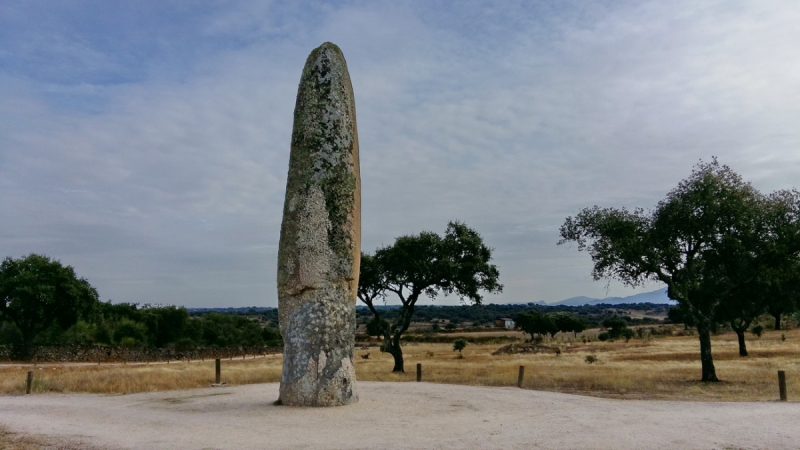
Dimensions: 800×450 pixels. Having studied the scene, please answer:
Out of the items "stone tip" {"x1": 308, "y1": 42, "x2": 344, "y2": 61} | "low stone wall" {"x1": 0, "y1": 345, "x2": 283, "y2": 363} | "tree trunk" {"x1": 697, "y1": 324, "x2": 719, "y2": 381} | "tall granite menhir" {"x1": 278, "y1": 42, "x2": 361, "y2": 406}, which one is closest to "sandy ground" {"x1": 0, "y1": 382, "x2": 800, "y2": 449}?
"tall granite menhir" {"x1": 278, "y1": 42, "x2": 361, "y2": 406}

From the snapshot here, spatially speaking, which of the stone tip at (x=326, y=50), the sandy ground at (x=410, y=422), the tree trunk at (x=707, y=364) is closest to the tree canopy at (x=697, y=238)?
the tree trunk at (x=707, y=364)

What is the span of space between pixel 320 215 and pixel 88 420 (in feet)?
21.8

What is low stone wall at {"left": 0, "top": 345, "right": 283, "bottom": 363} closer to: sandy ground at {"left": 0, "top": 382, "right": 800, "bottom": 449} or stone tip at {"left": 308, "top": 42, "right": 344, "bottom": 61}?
sandy ground at {"left": 0, "top": 382, "right": 800, "bottom": 449}

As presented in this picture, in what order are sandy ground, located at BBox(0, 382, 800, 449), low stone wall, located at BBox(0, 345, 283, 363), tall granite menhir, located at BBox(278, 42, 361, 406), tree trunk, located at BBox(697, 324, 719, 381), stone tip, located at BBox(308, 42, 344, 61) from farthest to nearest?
low stone wall, located at BBox(0, 345, 283, 363) → tree trunk, located at BBox(697, 324, 719, 381) → stone tip, located at BBox(308, 42, 344, 61) → tall granite menhir, located at BBox(278, 42, 361, 406) → sandy ground, located at BBox(0, 382, 800, 449)

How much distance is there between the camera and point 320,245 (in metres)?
13.3

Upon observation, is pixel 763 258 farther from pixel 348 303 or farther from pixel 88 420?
pixel 88 420

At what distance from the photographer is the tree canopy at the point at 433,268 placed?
2916 centimetres

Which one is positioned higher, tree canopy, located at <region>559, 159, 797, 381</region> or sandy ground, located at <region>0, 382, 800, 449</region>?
tree canopy, located at <region>559, 159, 797, 381</region>

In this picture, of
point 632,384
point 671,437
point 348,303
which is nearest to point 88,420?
point 348,303

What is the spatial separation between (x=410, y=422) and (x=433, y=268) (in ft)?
59.6

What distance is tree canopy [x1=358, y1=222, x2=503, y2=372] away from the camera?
95.7ft

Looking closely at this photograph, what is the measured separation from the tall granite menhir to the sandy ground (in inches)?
32.4

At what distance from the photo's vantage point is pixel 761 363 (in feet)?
99.6

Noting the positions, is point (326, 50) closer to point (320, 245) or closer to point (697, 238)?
point (320, 245)
